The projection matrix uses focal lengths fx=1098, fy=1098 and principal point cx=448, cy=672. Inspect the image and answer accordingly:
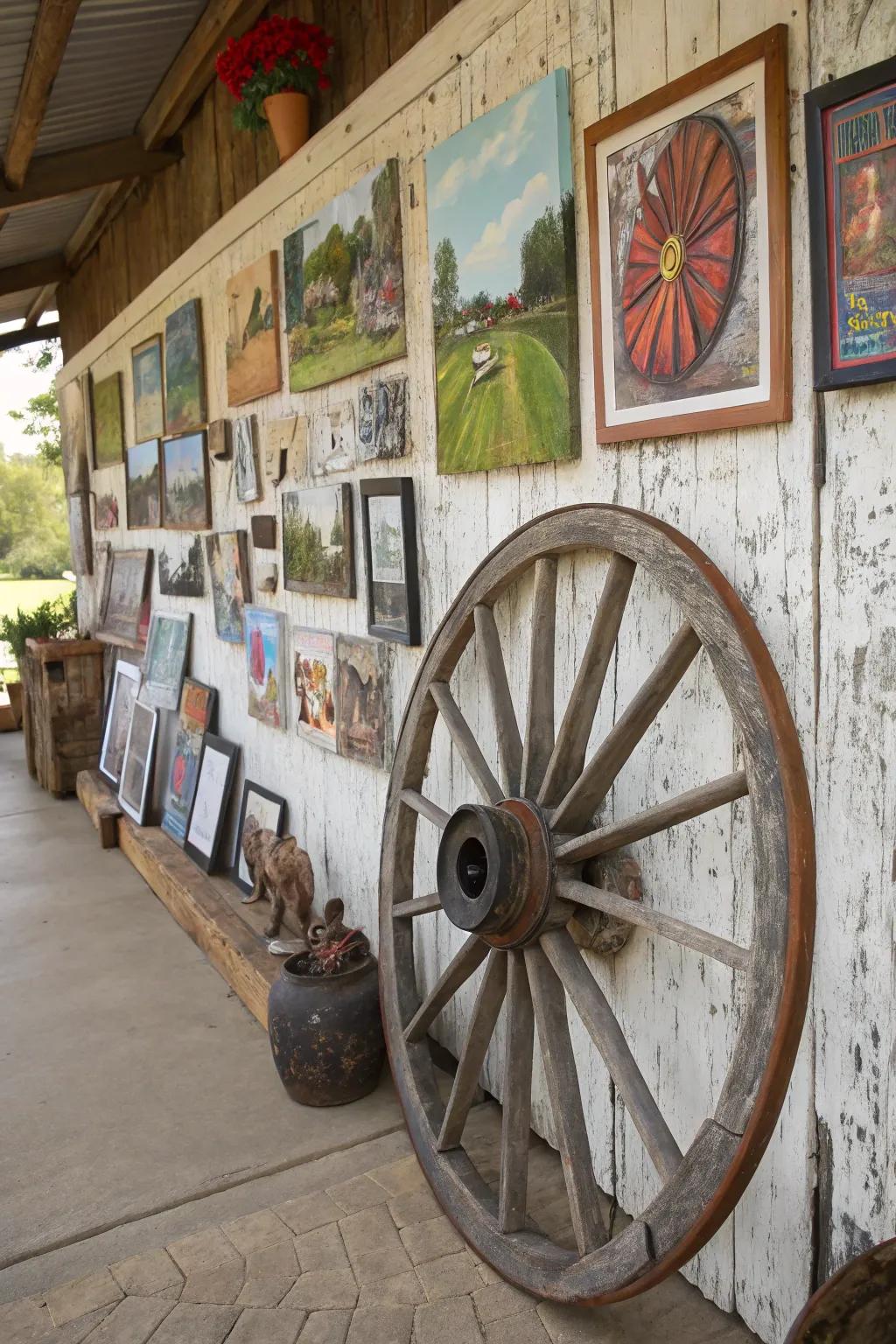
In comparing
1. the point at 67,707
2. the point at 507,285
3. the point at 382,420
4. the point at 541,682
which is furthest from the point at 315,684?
the point at 67,707

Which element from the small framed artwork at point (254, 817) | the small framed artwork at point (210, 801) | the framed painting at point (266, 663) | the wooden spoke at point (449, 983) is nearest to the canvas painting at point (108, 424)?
the small framed artwork at point (210, 801)

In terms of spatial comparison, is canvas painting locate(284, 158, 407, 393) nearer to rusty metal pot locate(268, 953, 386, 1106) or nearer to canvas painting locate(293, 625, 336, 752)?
canvas painting locate(293, 625, 336, 752)

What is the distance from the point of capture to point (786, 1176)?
1949 millimetres

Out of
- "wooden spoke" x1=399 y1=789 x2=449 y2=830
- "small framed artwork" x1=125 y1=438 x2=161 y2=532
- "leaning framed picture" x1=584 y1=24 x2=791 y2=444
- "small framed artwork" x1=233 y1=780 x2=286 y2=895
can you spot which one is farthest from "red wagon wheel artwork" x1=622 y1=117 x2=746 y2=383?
"small framed artwork" x1=125 y1=438 x2=161 y2=532

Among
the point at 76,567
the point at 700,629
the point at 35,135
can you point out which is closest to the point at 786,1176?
the point at 700,629

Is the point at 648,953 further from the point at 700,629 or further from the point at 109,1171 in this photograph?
the point at 109,1171

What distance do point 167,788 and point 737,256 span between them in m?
4.48

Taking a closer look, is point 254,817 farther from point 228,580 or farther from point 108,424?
point 108,424

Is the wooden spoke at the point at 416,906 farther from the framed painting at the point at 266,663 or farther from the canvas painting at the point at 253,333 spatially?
the canvas painting at the point at 253,333

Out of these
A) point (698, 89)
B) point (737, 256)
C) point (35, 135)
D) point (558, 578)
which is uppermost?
point (35, 135)

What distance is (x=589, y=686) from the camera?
2.22 metres

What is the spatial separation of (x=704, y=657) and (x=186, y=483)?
12.6 ft

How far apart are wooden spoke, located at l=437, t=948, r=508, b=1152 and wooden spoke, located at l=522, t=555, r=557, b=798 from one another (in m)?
0.43

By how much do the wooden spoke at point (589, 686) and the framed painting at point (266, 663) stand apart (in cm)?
208
